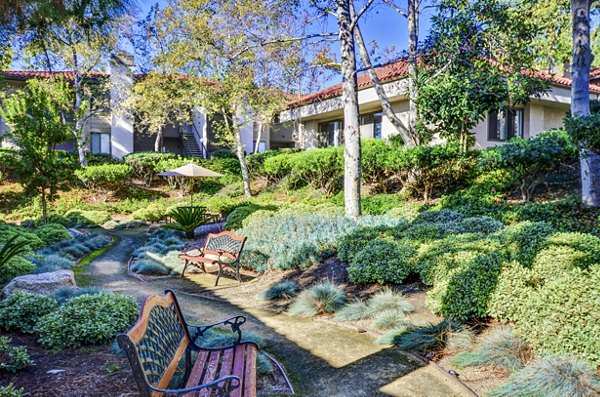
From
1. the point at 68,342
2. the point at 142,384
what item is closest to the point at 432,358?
the point at 142,384

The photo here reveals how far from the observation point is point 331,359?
14.2 ft

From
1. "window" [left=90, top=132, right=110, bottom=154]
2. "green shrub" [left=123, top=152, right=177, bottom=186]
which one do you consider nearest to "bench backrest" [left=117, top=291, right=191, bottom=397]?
"green shrub" [left=123, top=152, right=177, bottom=186]

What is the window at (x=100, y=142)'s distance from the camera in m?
28.3

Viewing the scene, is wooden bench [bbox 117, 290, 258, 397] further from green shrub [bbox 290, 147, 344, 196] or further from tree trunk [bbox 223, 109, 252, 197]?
tree trunk [bbox 223, 109, 252, 197]

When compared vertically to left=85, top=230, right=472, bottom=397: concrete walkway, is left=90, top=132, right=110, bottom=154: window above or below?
above

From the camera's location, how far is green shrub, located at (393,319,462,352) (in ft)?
14.5

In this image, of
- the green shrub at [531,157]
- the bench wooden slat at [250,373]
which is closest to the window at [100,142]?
the green shrub at [531,157]

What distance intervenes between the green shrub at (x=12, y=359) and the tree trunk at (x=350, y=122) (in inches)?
309

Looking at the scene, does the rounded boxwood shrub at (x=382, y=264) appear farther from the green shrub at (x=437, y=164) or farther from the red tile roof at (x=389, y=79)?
the red tile roof at (x=389, y=79)

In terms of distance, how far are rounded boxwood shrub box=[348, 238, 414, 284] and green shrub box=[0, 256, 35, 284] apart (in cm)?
539

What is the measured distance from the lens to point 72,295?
5.52 metres

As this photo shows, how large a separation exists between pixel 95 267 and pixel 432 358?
783cm

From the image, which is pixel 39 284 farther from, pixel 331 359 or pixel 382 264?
pixel 382 264

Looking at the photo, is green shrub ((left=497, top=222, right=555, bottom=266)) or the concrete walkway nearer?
the concrete walkway
